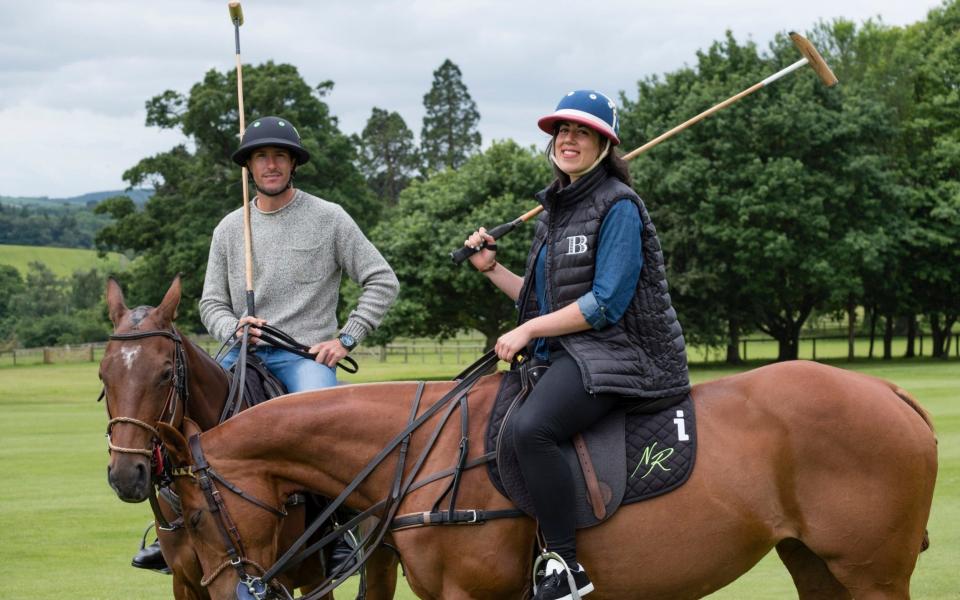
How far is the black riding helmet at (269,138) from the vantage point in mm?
6551

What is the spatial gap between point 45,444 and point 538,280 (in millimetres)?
20220

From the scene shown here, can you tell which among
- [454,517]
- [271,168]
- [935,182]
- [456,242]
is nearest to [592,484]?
[454,517]

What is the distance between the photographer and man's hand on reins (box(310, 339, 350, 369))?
6.52 m

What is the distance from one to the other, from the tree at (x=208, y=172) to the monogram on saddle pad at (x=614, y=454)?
47.7m

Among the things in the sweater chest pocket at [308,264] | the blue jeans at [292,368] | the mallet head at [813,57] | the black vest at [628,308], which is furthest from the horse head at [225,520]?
the mallet head at [813,57]

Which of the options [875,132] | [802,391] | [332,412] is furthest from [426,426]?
[875,132]

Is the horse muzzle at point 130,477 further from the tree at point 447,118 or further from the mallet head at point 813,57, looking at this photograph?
the tree at point 447,118

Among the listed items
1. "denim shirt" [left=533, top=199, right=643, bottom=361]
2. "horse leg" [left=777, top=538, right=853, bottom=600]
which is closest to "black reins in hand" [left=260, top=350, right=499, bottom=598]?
"denim shirt" [left=533, top=199, right=643, bottom=361]

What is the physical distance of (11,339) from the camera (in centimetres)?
7469

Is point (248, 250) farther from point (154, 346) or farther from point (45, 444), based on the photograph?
point (45, 444)

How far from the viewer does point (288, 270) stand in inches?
265

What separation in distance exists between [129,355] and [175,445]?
52cm

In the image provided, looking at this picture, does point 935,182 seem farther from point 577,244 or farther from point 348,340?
point 577,244

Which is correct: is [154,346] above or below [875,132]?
below
